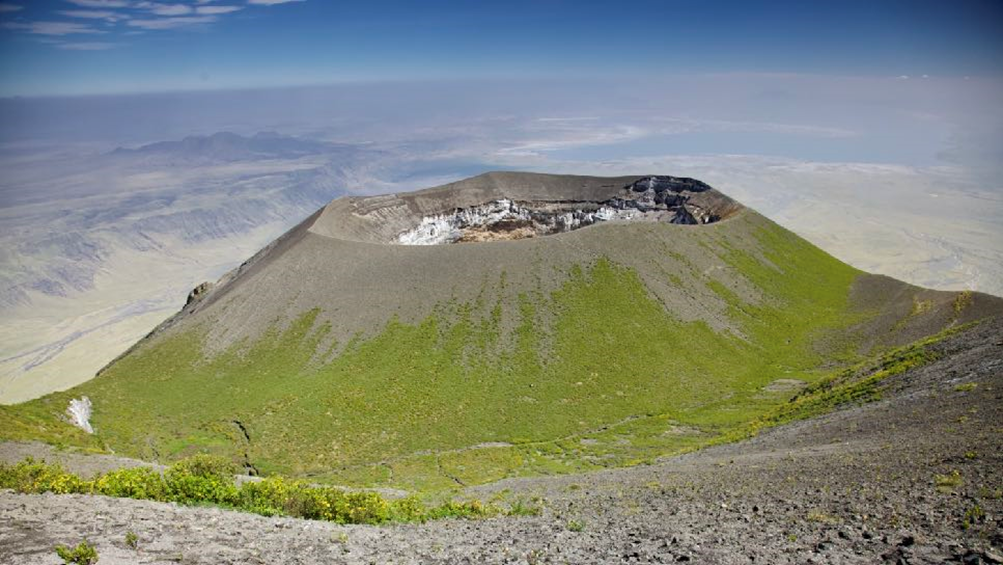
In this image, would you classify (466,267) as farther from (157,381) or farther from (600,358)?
(157,381)

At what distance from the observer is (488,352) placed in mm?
54094

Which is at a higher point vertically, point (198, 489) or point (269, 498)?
point (198, 489)

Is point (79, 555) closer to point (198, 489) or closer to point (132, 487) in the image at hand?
point (198, 489)

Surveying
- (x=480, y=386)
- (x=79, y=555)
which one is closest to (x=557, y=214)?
(x=480, y=386)

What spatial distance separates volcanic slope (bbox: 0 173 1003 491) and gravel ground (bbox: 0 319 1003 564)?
15.0 meters

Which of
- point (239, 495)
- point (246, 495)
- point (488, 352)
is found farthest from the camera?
point (488, 352)

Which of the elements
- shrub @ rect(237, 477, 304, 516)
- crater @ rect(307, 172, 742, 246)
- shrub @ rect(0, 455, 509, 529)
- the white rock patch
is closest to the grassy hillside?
the white rock patch

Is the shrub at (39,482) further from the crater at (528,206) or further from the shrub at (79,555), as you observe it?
the crater at (528,206)

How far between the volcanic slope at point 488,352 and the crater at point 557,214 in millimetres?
13856

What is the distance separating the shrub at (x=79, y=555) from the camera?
1225 centimetres

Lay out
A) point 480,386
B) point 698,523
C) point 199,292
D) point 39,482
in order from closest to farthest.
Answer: point 698,523, point 39,482, point 480,386, point 199,292

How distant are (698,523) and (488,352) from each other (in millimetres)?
37258

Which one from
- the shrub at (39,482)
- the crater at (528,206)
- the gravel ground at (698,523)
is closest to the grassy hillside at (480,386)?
the gravel ground at (698,523)

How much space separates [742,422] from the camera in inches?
1690
